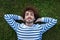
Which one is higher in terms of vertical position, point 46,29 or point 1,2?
point 1,2

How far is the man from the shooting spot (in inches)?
173

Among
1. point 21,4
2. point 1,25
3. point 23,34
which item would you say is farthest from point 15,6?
point 23,34

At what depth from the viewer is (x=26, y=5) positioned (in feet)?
16.8

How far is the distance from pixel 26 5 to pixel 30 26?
79cm

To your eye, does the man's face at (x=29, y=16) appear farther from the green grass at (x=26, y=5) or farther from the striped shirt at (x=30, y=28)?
the green grass at (x=26, y=5)

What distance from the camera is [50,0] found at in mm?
5289

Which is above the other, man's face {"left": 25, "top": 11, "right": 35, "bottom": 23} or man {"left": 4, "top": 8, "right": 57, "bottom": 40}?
man's face {"left": 25, "top": 11, "right": 35, "bottom": 23}

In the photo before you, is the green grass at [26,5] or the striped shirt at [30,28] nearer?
the striped shirt at [30,28]

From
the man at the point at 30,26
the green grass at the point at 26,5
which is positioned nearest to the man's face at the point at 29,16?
the man at the point at 30,26

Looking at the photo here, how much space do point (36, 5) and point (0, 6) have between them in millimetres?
630

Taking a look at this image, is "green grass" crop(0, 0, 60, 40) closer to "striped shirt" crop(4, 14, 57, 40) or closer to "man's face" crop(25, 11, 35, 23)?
"striped shirt" crop(4, 14, 57, 40)

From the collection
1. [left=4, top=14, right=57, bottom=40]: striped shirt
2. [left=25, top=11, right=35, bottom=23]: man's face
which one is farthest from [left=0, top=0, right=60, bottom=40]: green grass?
[left=25, top=11, right=35, bottom=23]: man's face

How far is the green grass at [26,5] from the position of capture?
15.6 feet

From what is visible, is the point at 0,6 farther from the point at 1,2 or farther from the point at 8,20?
the point at 8,20
